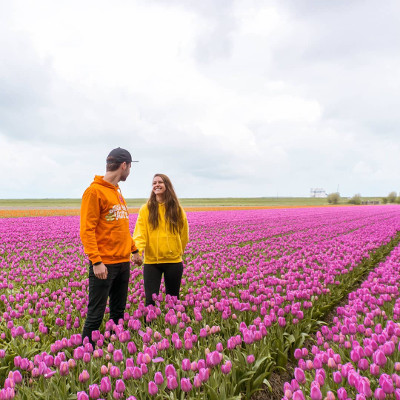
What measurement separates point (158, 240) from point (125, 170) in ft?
4.19

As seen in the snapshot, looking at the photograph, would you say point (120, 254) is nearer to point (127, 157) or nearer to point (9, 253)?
point (127, 157)

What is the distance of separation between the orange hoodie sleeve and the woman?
1.16m

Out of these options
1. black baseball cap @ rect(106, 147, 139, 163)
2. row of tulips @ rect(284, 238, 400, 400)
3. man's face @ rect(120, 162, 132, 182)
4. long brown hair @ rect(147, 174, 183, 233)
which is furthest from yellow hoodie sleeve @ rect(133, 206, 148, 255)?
row of tulips @ rect(284, 238, 400, 400)

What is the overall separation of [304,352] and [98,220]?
9.15ft

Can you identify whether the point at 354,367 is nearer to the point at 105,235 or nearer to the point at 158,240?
the point at 158,240

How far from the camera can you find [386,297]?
16.6 feet

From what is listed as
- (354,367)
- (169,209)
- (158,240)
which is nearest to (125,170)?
(169,209)

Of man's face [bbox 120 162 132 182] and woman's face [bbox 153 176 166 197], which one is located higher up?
man's face [bbox 120 162 132 182]

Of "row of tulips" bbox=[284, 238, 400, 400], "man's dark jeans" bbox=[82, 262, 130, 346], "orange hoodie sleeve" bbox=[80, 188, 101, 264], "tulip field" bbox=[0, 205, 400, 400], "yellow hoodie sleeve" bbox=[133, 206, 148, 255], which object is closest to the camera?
"row of tulips" bbox=[284, 238, 400, 400]

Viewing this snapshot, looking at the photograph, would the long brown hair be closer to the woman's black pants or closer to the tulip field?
the woman's black pants

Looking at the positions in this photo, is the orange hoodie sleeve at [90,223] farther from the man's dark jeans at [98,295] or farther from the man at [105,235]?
the man's dark jeans at [98,295]

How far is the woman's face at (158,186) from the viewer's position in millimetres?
4926

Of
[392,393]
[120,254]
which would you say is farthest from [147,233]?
[392,393]

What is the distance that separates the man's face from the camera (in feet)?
13.8
